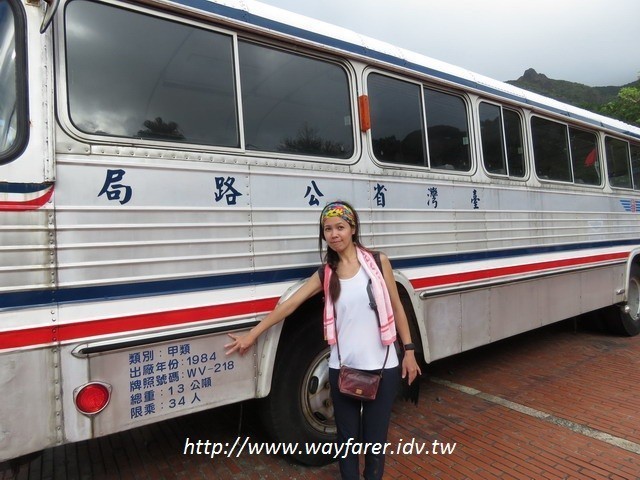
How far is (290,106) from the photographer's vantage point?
277 cm

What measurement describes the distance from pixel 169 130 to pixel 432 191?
A: 205cm

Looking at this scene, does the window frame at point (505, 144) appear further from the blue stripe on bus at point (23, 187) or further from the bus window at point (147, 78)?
the blue stripe on bus at point (23, 187)

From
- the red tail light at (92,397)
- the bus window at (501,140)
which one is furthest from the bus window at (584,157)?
the red tail light at (92,397)

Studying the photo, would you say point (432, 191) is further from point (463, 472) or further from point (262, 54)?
point (463, 472)

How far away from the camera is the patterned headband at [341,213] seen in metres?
2.25

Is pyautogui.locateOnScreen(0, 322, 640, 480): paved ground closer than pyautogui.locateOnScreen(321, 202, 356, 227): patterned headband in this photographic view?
No

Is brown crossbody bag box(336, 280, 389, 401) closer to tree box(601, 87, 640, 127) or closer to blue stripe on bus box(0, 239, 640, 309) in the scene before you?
blue stripe on bus box(0, 239, 640, 309)

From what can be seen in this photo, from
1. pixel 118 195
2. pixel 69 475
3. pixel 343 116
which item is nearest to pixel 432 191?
pixel 343 116

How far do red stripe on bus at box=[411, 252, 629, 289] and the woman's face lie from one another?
3.94 feet

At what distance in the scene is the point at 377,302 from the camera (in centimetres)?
221

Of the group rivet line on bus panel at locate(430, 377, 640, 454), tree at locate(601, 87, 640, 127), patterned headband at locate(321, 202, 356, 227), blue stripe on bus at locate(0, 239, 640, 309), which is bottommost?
rivet line on bus panel at locate(430, 377, 640, 454)

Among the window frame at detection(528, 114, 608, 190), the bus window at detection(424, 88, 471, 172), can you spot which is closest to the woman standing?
the bus window at detection(424, 88, 471, 172)

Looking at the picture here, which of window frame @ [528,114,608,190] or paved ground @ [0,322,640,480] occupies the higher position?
window frame @ [528,114,608,190]

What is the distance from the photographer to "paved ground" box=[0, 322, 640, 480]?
289 centimetres
